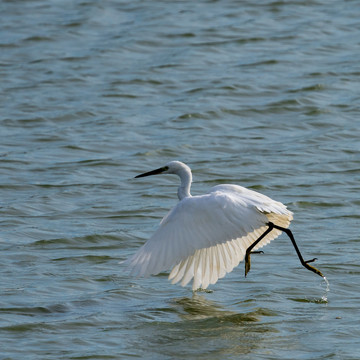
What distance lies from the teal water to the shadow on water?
0.06ft

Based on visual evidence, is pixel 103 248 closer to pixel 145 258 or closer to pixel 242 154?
pixel 145 258

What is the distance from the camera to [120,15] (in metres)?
18.4

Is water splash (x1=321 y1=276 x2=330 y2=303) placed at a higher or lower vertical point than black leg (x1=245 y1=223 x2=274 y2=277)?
lower

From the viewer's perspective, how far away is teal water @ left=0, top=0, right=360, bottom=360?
25.8 ft

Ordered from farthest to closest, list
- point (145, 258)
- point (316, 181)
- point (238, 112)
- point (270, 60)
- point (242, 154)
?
point (270, 60)
point (238, 112)
point (242, 154)
point (316, 181)
point (145, 258)

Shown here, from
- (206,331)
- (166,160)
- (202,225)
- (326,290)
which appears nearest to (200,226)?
(202,225)

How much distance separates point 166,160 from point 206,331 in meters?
5.08

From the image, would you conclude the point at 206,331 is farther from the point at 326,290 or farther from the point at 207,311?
the point at 326,290

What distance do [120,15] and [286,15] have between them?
121 inches

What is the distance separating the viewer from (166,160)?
503 inches

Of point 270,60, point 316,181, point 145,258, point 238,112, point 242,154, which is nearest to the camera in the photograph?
point 145,258

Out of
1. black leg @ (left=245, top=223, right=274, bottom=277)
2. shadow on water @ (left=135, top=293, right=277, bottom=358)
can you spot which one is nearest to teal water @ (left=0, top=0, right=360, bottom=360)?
shadow on water @ (left=135, top=293, right=277, bottom=358)

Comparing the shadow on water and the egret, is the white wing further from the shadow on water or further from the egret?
the shadow on water

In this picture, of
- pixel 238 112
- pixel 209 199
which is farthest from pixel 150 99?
pixel 209 199
